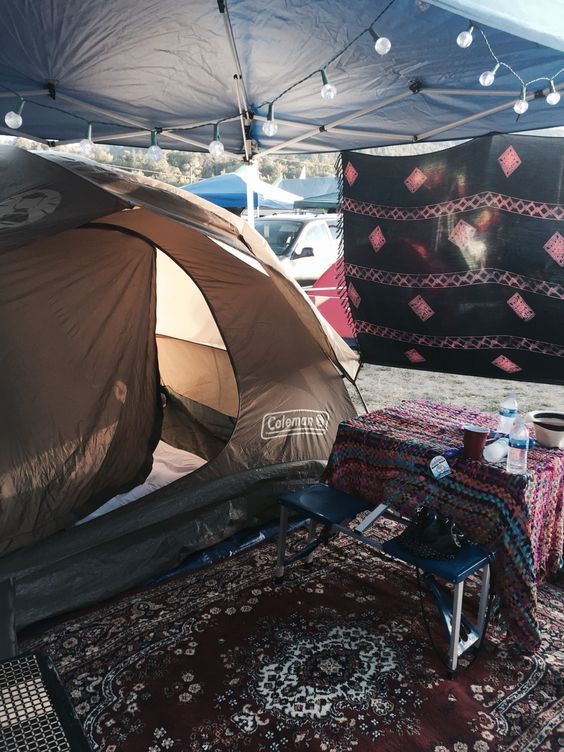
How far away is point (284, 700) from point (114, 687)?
1.97ft

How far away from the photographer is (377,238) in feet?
11.8

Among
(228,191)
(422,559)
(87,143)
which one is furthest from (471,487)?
(228,191)

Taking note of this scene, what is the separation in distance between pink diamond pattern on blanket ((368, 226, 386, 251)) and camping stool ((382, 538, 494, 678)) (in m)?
2.01

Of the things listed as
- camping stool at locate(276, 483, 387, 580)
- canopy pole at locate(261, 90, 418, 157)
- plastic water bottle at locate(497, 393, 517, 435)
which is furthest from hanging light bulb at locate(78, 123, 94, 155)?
plastic water bottle at locate(497, 393, 517, 435)

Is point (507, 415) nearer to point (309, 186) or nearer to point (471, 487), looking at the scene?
point (471, 487)

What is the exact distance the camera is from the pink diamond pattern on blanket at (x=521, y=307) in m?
3.25

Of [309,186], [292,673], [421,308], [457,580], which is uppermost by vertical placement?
[309,186]

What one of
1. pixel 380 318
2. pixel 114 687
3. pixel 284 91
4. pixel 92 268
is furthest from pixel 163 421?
pixel 284 91

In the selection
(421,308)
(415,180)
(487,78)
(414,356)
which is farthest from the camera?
(414,356)

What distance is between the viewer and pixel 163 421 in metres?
3.98

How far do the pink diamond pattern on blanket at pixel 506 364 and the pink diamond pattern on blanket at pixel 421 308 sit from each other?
1.54 feet

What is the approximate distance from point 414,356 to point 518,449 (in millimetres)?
1595

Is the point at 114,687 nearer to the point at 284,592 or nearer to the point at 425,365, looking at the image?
the point at 284,592

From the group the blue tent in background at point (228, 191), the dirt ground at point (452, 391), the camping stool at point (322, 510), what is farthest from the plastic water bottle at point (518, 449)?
the blue tent in background at point (228, 191)
